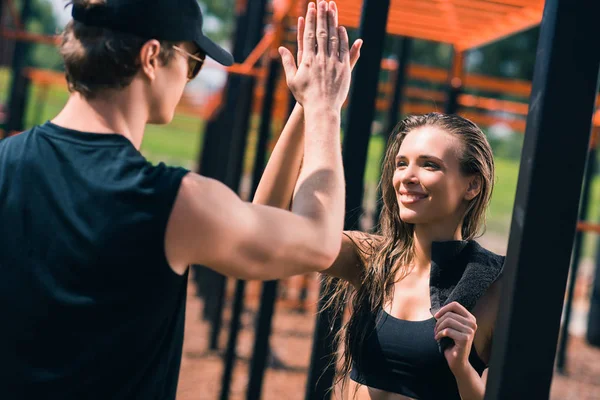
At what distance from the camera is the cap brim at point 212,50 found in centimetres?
158

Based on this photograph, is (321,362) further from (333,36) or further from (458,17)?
(458,17)

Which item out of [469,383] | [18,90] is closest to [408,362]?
[469,383]

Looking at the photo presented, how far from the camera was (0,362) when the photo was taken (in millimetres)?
1443

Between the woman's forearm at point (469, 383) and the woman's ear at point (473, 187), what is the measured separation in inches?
21.4

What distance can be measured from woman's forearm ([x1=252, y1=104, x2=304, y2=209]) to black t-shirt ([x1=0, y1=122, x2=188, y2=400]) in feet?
1.66

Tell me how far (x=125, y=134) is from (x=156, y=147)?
3037 centimetres

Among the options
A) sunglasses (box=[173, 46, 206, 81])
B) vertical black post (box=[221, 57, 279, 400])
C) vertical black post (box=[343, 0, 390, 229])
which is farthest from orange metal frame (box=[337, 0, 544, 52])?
sunglasses (box=[173, 46, 206, 81])

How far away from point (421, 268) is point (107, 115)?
113 cm

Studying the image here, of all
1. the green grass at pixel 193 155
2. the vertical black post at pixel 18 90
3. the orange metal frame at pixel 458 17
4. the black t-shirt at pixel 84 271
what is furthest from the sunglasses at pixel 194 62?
the green grass at pixel 193 155

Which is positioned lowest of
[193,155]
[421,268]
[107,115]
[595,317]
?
[595,317]

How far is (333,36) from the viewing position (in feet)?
5.43

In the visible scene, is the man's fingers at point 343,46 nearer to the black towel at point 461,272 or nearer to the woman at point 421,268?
the woman at point 421,268

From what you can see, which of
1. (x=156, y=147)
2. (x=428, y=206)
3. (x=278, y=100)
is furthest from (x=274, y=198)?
(x=156, y=147)

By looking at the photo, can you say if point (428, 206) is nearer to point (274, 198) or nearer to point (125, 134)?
point (274, 198)
